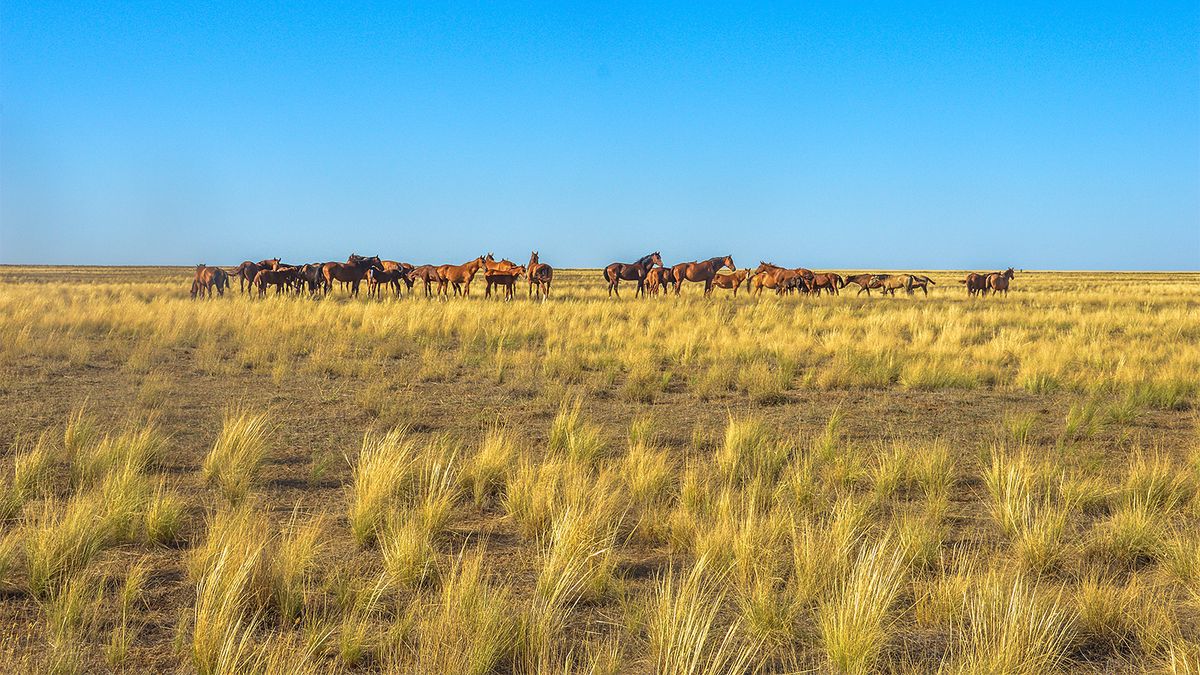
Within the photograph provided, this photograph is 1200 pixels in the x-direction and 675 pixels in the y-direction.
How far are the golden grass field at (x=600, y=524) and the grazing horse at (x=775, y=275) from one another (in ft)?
87.1

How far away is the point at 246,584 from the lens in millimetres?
4109

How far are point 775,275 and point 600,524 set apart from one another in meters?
35.8

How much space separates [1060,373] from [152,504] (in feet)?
40.5

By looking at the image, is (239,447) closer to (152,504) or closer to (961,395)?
(152,504)

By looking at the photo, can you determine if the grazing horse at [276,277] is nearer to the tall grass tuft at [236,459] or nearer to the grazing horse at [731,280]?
the grazing horse at [731,280]

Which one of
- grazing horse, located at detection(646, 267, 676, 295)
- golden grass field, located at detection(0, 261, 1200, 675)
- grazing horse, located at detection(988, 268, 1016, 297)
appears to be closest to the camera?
golden grass field, located at detection(0, 261, 1200, 675)

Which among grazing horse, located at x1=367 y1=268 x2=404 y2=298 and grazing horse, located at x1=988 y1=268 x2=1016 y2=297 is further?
grazing horse, located at x1=988 y1=268 x2=1016 y2=297

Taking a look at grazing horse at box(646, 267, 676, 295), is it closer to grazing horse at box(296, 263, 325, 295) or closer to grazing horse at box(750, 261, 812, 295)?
grazing horse at box(750, 261, 812, 295)

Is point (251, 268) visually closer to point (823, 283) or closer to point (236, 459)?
point (823, 283)

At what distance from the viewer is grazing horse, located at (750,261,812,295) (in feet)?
128

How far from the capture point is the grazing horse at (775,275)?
3903cm

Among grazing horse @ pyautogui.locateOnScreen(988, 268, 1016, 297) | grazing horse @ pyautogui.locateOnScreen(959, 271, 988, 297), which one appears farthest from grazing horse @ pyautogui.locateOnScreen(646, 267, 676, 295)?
grazing horse @ pyautogui.locateOnScreen(988, 268, 1016, 297)

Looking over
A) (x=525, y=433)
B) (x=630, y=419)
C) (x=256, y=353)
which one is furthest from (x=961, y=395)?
(x=256, y=353)

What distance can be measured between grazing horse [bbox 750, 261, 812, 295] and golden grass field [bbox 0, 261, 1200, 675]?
26.5 metres
